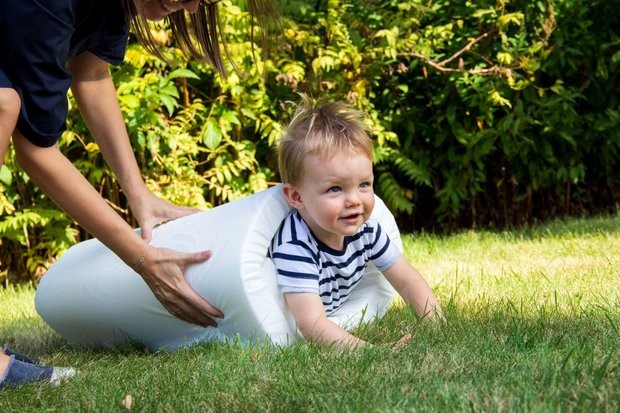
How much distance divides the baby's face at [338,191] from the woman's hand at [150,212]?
1.94 feet

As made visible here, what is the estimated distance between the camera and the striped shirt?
106 inches

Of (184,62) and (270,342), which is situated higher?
(184,62)

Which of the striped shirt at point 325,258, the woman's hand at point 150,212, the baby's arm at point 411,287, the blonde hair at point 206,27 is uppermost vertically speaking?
the blonde hair at point 206,27

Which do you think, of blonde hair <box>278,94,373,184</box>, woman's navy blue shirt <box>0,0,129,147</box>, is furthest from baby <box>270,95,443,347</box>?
woman's navy blue shirt <box>0,0,129,147</box>

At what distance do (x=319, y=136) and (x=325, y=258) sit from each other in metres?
0.40

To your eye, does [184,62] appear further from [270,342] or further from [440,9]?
[270,342]

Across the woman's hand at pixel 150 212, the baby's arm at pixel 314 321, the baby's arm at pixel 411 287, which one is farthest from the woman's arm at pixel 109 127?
the baby's arm at pixel 411 287

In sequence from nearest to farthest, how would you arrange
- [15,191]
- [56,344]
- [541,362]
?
[541,362] < [56,344] < [15,191]

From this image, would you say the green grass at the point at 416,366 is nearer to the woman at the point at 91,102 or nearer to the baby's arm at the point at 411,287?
the baby's arm at the point at 411,287

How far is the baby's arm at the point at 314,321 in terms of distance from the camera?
256 cm

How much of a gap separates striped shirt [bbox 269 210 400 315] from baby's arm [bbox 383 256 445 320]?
0.03 m

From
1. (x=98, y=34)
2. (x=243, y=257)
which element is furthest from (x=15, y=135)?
(x=243, y=257)

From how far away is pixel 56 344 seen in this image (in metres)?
3.14

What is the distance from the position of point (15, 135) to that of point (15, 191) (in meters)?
2.48
